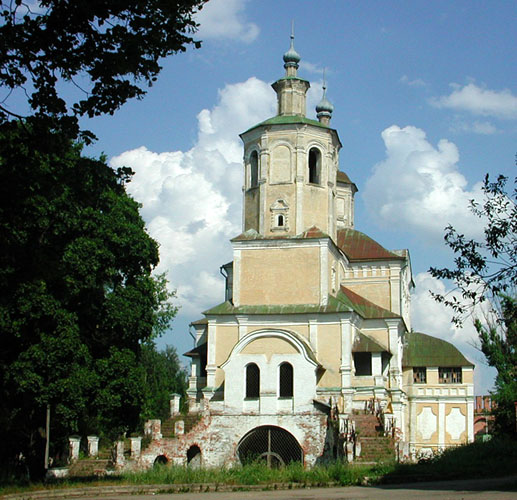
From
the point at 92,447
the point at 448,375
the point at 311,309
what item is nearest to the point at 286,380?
the point at 311,309

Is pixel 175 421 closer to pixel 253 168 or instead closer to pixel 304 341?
pixel 304 341

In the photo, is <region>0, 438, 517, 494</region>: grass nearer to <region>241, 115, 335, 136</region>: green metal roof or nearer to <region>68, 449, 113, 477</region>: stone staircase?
<region>68, 449, 113, 477</region>: stone staircase

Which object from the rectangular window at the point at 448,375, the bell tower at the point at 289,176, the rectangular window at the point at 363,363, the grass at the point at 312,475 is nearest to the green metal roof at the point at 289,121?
the bell tower at the point at 289,176

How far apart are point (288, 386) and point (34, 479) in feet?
37.1

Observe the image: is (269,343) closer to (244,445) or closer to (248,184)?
(244,445)

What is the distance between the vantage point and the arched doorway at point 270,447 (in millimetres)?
31688

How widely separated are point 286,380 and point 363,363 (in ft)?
13.2

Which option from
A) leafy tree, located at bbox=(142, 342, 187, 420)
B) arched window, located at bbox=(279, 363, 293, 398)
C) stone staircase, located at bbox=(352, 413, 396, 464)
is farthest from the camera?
leafy tree, located at bbox=(142, 342, 187, 420)

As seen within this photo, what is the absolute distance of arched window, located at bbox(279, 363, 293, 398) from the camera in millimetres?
32594

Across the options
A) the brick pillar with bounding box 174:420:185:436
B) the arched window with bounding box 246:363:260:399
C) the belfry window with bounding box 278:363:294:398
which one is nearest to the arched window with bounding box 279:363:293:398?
the belfry window with bounding box 278:363:294:398

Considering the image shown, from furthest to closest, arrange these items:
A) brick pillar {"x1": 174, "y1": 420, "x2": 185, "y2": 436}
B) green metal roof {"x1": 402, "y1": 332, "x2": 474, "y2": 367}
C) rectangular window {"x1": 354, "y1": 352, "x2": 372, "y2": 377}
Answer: green metal roof {"x1": 402, "y1": 332, "x2": 474, "y2": 367}, rectangular window {"x1": 354, "y1": 352, "x2": 372, "y2": 377}, brick pillar {"x1": 174, "y1": 420, "x2": 185, "y2": 436}

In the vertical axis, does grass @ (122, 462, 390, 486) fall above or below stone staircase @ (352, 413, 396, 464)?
below

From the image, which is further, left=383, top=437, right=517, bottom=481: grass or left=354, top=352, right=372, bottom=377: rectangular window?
left=354, top=352, right=372, bottom=377: rectangular window


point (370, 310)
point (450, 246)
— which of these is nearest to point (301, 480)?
point (450, 246)
